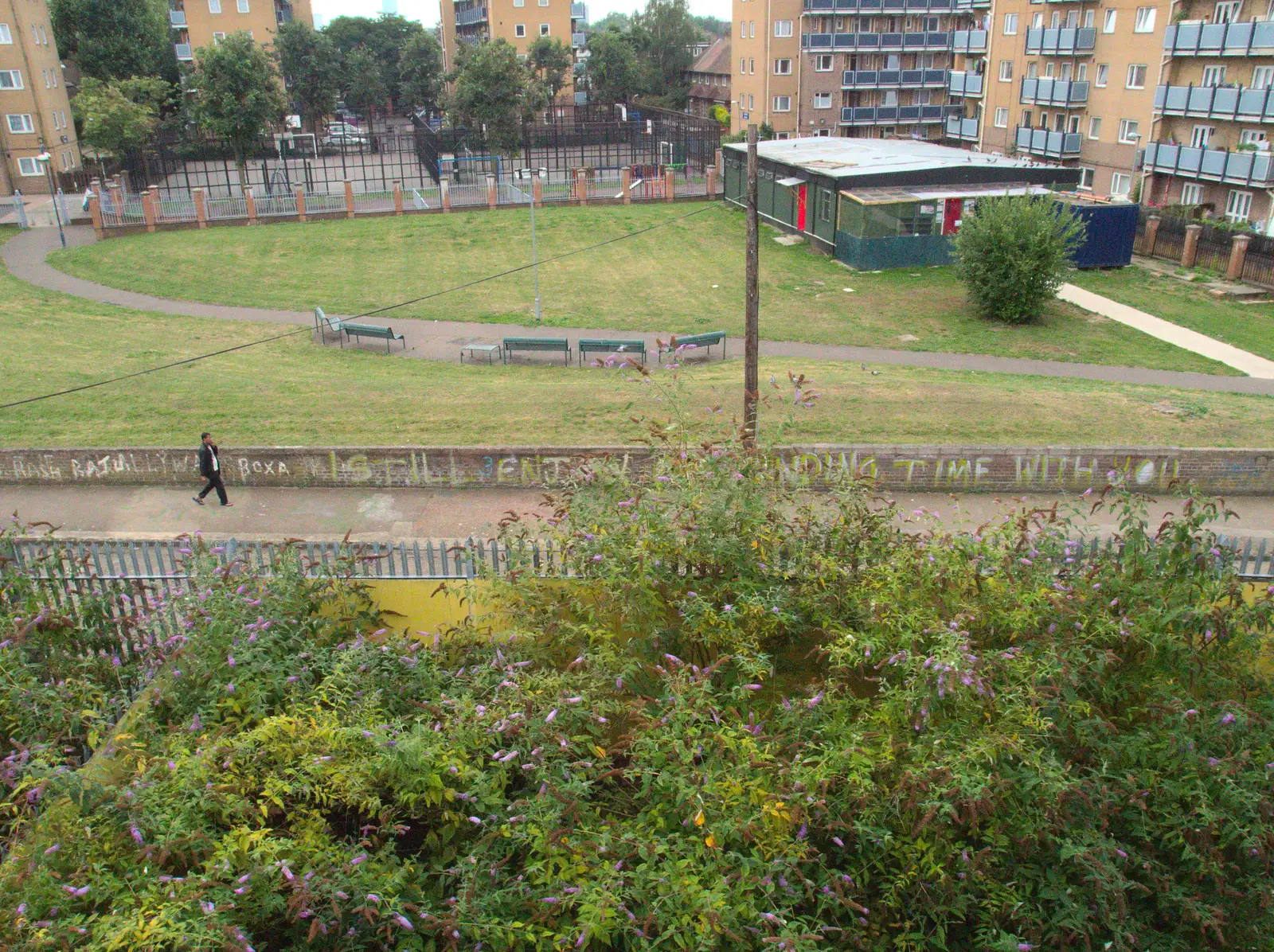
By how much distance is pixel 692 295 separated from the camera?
2944 cm

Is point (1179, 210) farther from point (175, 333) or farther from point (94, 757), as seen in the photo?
point (94, 757)

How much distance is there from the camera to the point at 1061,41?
43594mm

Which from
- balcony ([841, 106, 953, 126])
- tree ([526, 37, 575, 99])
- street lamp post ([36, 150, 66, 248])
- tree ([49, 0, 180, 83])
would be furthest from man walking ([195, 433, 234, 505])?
tree ([526, 37, 575, 99])

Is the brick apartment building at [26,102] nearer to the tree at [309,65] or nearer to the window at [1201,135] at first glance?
the tree at [309,65]

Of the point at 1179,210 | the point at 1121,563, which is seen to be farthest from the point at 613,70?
the point at 1121,563

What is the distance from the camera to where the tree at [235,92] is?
4434 centimetres

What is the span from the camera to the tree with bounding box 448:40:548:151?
4891cm

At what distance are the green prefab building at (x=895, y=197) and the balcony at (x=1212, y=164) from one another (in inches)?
219

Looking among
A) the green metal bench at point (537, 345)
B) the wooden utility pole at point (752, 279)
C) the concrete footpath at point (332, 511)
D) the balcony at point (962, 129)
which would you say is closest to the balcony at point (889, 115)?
the balcony at point (962, 129)

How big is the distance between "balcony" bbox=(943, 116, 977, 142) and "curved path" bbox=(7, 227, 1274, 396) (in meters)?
33.0

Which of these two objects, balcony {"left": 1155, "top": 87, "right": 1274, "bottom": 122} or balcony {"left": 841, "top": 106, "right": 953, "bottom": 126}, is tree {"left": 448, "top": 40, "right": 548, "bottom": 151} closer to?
balcony {"left": 841, "top": 106, "right": 953, "bottom": 126}

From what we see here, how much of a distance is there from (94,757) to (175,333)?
21059 millimetres

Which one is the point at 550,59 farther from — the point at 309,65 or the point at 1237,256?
the point at 1237,256

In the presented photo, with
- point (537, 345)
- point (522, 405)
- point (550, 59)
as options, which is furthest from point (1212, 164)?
point (550, 59)
